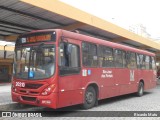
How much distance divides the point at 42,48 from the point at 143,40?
56.1ft

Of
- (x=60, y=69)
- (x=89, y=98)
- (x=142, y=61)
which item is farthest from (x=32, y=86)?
(x=142, y=61)

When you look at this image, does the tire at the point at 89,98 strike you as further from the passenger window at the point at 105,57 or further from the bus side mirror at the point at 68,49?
the bus side mirror at the point at 68,49

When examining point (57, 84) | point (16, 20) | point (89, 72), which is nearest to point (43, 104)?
point (57, 84)

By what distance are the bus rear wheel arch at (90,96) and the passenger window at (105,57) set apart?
3.61 feet

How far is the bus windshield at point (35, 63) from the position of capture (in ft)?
29.8

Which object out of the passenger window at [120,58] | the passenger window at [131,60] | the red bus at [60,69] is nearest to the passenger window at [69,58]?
the red bus at [60,69]

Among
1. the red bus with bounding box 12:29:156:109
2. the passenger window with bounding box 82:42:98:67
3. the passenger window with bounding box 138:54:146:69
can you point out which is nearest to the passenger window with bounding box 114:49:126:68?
the red bus with bounding box 12:29:156:109

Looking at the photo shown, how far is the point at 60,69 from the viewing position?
9156 millimetres

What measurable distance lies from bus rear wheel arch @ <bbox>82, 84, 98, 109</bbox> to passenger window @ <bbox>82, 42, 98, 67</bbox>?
2.93 ft

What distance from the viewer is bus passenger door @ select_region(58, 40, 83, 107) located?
30.2 ft

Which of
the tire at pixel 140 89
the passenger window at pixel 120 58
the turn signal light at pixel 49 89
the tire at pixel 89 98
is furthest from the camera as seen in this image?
the tire at pixel 140 89

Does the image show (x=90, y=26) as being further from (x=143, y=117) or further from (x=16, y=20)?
(x=143, y=117)

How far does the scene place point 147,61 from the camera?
17.7 metres

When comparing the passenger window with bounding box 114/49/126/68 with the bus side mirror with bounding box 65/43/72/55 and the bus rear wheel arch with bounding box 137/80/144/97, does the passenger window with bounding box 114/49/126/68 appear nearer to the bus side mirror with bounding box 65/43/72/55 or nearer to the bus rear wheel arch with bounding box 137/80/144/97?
the bus rear wheel arch with bounding box 137/80/144/97
